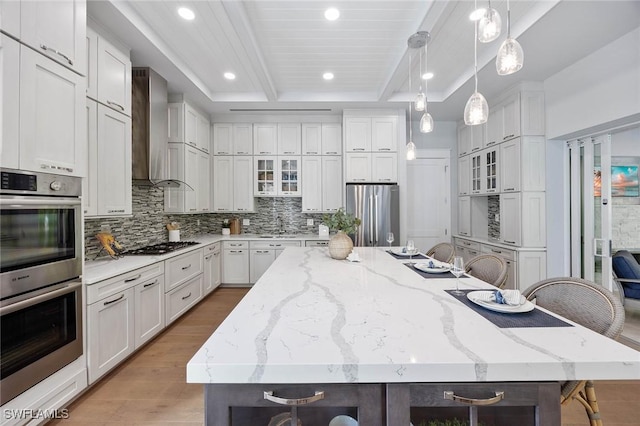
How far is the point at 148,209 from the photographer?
3.57 metres

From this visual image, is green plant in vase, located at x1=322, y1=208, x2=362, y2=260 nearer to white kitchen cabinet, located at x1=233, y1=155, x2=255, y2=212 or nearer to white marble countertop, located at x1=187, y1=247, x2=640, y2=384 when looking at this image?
white marble countertop, located at x1=187, y1=247, x2=640, y2=384

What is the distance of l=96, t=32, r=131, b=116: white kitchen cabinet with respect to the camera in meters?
2.40

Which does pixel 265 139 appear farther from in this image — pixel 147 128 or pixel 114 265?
pixel 114 265

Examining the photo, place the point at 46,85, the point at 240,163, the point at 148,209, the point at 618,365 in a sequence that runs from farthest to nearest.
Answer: the point at 240,163, the point at 148,209, the point at 46,85, the point at 618,365

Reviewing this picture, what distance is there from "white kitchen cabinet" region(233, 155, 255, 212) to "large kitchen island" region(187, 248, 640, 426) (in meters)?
3.86

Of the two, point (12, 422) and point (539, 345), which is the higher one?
point (539, 345)

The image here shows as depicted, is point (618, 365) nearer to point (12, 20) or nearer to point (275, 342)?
point (275, 342)

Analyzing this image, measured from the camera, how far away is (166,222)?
156 inches

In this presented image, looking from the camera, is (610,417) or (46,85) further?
(610,417)

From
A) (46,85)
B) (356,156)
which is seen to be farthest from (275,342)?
(356,156)

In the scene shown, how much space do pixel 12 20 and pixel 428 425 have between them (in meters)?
2.66

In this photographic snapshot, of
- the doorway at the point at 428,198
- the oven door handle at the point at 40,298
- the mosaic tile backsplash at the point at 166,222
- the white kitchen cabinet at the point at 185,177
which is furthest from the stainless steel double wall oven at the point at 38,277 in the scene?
the doorway at the point at 428,198

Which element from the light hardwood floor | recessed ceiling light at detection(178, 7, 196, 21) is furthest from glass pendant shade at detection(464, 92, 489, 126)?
recessed ceiling light at detection(178, 7, 196, 21)

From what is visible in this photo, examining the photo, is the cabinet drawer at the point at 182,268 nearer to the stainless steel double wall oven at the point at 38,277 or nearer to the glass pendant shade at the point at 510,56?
the stainless steel double wall oven at the point at 38,277
